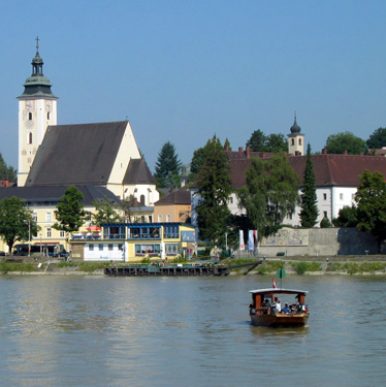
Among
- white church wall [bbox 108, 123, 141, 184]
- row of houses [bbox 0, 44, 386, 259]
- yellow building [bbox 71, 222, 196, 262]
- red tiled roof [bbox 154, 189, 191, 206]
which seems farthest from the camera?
white church wall [bbox 108, 123, 141, 184]

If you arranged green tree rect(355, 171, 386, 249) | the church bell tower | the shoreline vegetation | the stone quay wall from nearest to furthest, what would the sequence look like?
1. the shoreline vegetation
2. green tree rect(355, 171, 386, 249)
3. the stone quay wall
4. the church bell tower

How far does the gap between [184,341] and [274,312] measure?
17.4 feet

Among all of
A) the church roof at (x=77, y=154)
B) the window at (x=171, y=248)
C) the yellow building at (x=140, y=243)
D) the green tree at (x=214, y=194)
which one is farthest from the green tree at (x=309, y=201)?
the church roof at (x=77, y=154)

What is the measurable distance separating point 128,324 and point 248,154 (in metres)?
103

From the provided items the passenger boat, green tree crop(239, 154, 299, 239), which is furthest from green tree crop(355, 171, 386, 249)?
the passenger boat

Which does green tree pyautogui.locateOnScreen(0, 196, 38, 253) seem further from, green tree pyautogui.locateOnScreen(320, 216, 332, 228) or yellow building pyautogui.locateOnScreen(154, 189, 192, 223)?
green tree pyautogui.locateOnScreen(320, 216, 332, 228)

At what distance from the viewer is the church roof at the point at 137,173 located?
141 meters

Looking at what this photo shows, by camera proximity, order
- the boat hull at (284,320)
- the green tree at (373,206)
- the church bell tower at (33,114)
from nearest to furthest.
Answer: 1. the boat hull at (284,320)
2. the green tree at (373,206)
3. the church bell tower at (33,114)

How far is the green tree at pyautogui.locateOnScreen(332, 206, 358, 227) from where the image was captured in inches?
4099

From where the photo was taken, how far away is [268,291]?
174 feet

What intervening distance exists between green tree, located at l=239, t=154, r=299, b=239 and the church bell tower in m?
39.5

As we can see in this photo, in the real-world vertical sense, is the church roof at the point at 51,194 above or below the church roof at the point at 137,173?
below

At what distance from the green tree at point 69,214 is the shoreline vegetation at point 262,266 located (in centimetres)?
1241

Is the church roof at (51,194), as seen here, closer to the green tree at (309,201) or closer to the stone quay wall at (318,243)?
the green tree at (309,201)
